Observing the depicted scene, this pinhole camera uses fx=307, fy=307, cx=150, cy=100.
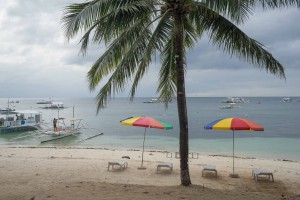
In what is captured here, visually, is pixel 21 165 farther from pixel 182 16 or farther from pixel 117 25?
pixel 182 16

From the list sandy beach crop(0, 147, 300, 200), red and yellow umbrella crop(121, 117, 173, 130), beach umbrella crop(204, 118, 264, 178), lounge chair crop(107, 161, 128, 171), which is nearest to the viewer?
sandy beach crop(0, 147, 300, 200)

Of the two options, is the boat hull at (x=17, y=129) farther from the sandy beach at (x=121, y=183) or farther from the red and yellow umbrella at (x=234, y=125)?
the red and yellow umbrella at (x=234, y=125)

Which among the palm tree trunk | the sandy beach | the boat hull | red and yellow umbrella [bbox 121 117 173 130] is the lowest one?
the boat hull

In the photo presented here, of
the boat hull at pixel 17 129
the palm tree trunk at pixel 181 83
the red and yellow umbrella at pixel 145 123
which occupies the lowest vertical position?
the boat hull at pixel 17 129

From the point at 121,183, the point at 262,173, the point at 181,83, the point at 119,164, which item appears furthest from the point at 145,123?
the point at 262,173

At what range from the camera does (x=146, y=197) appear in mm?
6484

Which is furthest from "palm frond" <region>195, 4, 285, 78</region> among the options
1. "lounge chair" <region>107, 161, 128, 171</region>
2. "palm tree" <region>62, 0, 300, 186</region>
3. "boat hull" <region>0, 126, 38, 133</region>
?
"boat hull" <region>0, 126, 38, 133</region>

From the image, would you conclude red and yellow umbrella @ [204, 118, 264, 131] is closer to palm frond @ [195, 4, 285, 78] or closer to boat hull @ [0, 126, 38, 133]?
palm frond @ [195, 4, 285, 78]

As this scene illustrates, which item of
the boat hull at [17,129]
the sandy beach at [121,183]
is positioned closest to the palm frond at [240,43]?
the sandy beach at [121,183]

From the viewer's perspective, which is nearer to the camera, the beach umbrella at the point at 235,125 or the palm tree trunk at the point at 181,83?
the palm tree trunk at the point at 181,83

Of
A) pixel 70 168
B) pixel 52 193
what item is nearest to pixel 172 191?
pixel 52 193

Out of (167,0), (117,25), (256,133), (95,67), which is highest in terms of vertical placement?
(167,0)

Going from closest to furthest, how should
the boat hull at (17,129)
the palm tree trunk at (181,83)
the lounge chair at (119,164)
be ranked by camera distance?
the palm tree trunk at (181,83)
the lounge chair at (119,164)
the boat hull at (17,129)

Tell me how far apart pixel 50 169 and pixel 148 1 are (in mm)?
7246
